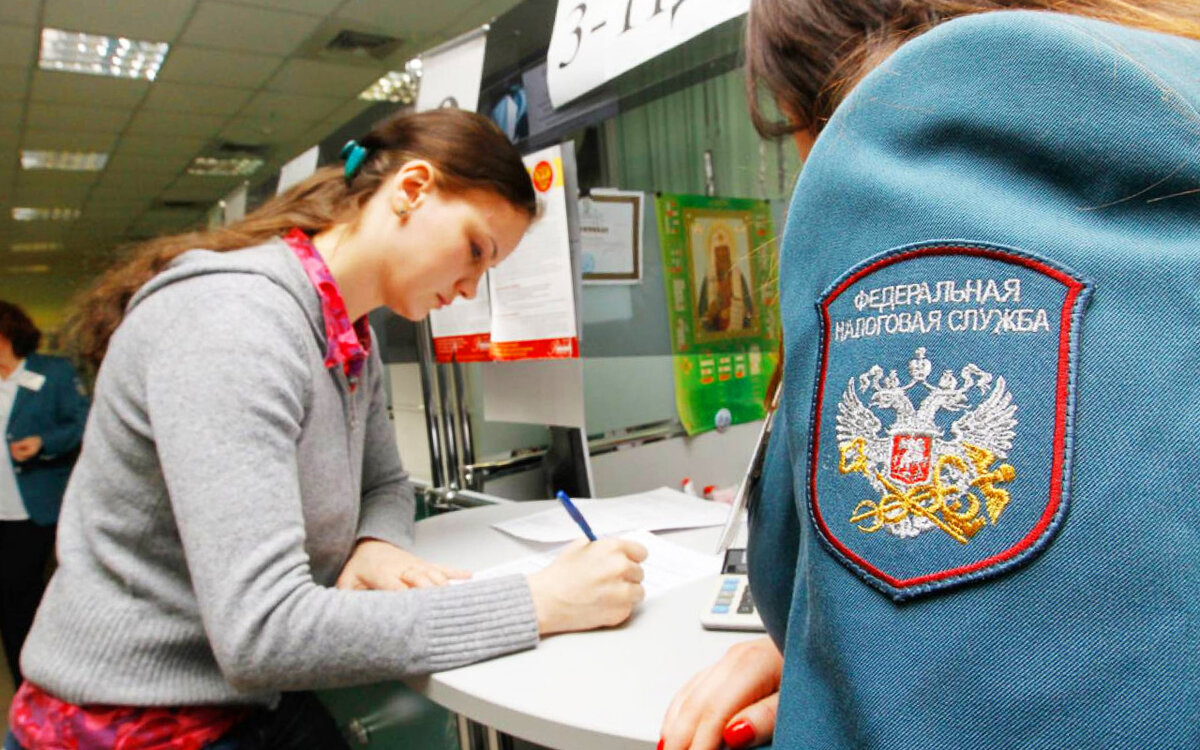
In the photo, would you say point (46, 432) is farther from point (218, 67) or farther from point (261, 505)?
point (261, 505)

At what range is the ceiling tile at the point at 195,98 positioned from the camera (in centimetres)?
444

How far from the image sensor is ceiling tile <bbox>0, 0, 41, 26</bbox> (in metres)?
3.29

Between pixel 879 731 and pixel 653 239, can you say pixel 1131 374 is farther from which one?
pixel 653 239

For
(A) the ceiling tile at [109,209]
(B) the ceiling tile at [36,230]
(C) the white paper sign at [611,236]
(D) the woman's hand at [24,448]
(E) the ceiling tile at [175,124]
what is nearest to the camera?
(C) the white paper sign at [611,236]

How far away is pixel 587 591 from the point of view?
2.34ft

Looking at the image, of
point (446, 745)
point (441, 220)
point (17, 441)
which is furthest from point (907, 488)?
point (17, 441)

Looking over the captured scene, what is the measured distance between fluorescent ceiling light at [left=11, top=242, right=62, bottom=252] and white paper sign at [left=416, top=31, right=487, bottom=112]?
32.0 ft

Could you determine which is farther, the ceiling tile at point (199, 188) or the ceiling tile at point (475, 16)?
the ceiling tile at point (199, 188)

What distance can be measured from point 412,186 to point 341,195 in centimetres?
13

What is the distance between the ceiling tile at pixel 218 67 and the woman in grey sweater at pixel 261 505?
3645 mm

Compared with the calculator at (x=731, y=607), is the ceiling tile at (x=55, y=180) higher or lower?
higher

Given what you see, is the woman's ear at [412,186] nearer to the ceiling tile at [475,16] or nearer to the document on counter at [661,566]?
the document on counter at [661,566]

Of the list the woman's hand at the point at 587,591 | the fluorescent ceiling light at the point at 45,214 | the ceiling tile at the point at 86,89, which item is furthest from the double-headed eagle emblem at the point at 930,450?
the fluorescent ceiling light at the point at 45,214

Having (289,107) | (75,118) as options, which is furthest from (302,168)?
(75,118)
